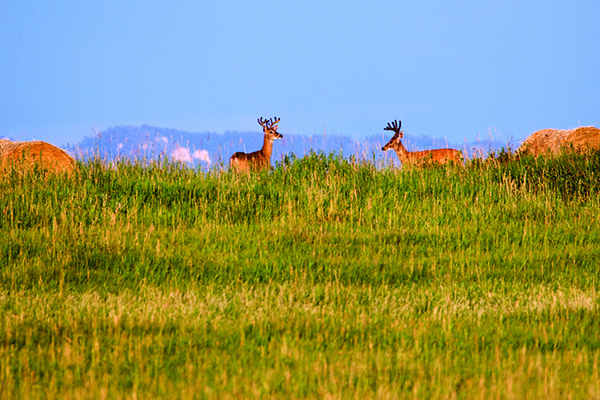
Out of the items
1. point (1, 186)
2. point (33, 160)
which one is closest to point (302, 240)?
point (1, 186)

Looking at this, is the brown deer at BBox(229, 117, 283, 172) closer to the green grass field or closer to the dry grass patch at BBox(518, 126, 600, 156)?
the green grass field

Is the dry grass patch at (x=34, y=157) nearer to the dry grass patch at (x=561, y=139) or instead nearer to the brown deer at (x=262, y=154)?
the brown deer at (x=262, y=154)

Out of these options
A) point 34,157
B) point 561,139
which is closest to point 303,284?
point 34,157

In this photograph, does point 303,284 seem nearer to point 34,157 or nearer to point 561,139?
point 34,157

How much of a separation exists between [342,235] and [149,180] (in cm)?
528

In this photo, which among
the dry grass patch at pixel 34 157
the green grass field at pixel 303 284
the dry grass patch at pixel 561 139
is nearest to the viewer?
the green grass field at pixel 303 284

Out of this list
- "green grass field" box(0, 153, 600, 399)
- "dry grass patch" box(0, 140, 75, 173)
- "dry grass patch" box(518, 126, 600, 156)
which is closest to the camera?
"green grass field" box(0, 153, 600, 399)

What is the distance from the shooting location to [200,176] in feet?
44.3

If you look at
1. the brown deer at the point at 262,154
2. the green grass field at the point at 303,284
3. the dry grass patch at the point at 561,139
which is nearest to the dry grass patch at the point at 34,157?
the green grass field at the point at 303,284

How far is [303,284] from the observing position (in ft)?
23.0

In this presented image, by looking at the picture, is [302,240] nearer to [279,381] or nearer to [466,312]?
[466,312]

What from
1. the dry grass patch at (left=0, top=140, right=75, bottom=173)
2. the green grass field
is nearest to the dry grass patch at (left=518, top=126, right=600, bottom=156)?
the green grass field

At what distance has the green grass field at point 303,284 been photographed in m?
4.41

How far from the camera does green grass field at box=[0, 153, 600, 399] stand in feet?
14.5
